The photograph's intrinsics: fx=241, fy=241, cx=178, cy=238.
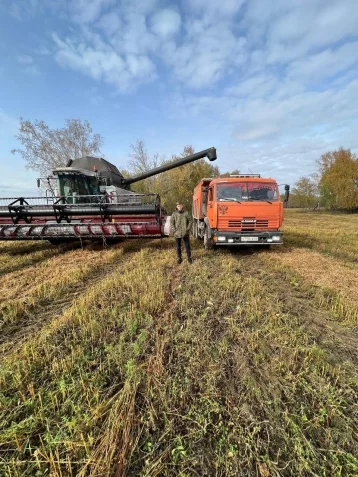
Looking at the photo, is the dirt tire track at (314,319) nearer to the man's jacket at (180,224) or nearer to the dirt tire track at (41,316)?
the man's jacket at (180,224)

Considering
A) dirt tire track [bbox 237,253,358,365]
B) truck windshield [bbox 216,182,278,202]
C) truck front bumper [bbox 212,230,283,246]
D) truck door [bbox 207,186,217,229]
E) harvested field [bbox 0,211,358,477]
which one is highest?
truck windshield [bbox 216,182,278,202]

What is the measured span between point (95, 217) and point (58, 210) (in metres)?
1.21

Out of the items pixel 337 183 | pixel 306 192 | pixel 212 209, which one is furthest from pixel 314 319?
pixel 306 192

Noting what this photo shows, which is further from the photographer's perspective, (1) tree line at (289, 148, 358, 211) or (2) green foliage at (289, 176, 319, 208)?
→ (2) green foliage at (289, 176, 319, 208)

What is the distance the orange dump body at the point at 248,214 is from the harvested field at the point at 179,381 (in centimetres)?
315

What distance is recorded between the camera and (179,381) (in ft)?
7.23

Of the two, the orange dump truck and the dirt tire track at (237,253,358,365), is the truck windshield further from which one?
the dirt tire track at (237,253,358,365)

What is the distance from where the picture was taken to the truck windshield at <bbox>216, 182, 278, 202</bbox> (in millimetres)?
7723

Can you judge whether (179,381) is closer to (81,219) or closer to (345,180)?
(81,219)

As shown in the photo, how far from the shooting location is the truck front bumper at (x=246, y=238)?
753 cm

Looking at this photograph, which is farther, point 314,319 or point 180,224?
point 180,224

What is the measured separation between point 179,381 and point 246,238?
5.92 metres

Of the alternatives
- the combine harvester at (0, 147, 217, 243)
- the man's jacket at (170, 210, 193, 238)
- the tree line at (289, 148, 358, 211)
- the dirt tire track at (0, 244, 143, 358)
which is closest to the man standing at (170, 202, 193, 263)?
the man's jacket at (170, 210, 193, 238)

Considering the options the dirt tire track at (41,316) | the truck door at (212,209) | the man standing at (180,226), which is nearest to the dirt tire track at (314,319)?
the man standing at (180,226)
